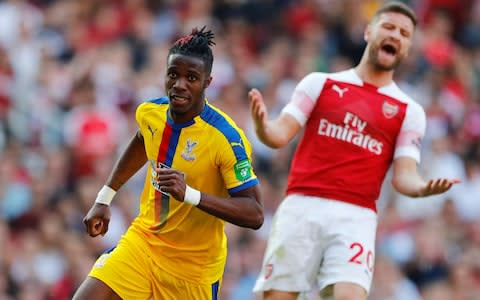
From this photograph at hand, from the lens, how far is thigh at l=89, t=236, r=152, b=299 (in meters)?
7.55

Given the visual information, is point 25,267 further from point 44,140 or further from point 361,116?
point 361,116

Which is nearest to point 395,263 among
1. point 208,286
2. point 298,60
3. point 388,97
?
point 298,60

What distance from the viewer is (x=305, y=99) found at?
8656 mm

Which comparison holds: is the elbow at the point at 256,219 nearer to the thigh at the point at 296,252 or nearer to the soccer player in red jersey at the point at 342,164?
the soccer player in red jersey at the point at 342,164

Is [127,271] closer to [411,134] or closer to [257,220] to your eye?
[257,220]

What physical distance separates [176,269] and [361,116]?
6.25 feet

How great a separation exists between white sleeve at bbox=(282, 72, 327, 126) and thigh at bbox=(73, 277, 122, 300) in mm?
2003

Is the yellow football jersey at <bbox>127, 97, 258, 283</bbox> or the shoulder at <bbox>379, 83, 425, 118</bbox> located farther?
the shoulder at <bbox>379, 83, 425, 118</bbox>

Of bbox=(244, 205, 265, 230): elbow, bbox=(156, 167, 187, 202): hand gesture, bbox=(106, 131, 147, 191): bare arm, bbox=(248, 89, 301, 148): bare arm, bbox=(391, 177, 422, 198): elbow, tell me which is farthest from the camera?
bbox=(391, 177, 422, 198): elbow

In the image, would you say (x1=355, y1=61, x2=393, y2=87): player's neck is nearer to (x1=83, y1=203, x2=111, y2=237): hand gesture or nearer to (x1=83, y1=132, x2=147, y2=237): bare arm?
(x1=83, y1=132, x2=147, y2=237): bare arm

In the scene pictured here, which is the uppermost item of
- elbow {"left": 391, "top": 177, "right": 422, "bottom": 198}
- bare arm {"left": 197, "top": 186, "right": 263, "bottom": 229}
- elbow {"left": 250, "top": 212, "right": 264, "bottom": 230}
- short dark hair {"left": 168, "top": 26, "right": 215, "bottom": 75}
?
short dark hair {"left": 168, "top": 26, "right": 215, "bottom": 75}

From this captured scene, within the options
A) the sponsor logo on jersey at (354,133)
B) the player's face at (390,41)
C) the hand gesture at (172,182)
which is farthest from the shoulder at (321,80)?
the hand gesture at (172,182)

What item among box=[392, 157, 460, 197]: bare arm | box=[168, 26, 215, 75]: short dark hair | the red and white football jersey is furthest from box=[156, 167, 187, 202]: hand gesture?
box=[392, 157, 460, 197]: bare arm

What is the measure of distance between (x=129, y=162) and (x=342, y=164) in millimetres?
1586
